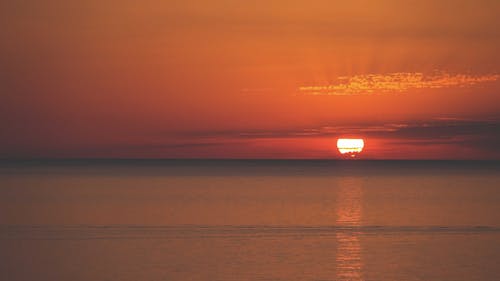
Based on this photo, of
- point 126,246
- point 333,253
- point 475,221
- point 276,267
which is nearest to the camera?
point 276,267

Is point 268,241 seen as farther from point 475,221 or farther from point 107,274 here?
point 475,221

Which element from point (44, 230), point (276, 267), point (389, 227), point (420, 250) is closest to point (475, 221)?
point (389, 227)

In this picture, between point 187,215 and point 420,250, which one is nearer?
point 420,250

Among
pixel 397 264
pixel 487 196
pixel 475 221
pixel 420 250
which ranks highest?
pixel 487 196

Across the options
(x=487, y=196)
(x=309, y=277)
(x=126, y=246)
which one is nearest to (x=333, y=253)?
(x=309, y=277)

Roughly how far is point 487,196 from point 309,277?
4017 centimetres

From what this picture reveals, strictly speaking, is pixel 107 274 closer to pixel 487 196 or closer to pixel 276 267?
pixel 276 267

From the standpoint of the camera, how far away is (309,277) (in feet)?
72.1

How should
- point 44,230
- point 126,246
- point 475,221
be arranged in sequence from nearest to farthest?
point 126,246
point 44,230
point 475,221

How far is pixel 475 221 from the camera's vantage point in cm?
3803

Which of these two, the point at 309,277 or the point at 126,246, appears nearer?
the point at 309,277

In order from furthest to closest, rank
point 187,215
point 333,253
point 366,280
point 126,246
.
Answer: point 187,215, point 126,246, point 333,253, point 366,280

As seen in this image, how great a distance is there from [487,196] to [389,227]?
87.5 ft

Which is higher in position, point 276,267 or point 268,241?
point 268,241
